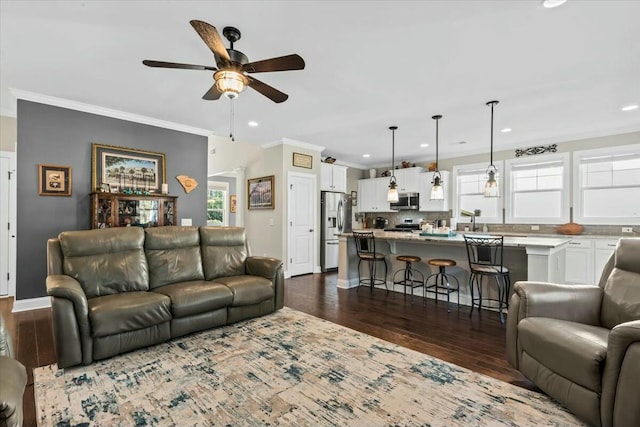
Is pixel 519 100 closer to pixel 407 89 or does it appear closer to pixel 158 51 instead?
pixel 407 89

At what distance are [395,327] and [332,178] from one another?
4.16 metres

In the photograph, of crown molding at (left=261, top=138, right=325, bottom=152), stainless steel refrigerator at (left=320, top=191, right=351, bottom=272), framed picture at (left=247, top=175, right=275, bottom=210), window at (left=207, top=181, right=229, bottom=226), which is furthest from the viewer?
window at (left=207, top=181, right=229, bottom=226)

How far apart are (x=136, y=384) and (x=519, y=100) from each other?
15.5ft

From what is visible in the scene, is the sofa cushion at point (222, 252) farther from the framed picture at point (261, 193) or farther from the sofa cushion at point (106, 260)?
the framed picture at point (261, 193)

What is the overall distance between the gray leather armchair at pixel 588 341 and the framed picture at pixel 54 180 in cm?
507

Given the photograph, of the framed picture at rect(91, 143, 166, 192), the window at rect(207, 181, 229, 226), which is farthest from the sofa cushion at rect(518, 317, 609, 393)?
the window at rect(207, 181, 229, 226)

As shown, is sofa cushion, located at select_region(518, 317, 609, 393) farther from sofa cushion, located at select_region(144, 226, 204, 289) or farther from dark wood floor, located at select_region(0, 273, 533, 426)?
sofa cushion, located at select_region(144, 226, 204, 289)

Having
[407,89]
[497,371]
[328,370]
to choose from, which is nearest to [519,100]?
[407,89]

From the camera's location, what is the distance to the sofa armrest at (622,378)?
4.62ft

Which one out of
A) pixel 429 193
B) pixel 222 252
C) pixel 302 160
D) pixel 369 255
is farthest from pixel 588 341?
pixel 429 193

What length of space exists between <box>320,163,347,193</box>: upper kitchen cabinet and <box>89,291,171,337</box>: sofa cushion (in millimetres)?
4334

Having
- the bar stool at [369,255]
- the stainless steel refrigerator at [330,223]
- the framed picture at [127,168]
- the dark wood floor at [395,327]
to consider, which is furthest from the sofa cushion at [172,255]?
the stainless steel refrigerator at [330,223]

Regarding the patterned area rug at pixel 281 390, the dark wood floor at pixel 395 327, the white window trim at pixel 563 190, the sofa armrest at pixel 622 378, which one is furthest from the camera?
the white window trim at pixel 563 190

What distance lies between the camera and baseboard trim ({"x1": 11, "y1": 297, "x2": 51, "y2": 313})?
3.74 metres
